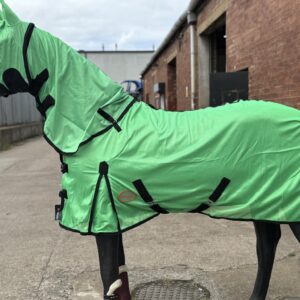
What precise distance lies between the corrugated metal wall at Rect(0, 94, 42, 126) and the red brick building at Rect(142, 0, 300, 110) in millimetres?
10647

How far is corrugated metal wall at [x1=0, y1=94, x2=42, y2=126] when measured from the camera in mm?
20316

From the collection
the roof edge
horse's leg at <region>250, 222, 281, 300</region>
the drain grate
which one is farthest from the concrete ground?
the roof edge

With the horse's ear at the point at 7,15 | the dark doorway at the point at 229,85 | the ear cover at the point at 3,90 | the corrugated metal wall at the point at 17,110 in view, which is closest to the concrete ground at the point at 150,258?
the ear cover at the point at 3,90

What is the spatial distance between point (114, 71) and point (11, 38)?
47.3m

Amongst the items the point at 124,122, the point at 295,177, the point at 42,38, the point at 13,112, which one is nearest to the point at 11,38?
the point at 42,38

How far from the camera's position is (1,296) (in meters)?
3.62

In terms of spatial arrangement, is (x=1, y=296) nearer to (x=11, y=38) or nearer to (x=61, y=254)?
(x=61, y=254)

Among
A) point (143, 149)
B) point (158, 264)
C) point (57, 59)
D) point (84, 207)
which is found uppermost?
point (57, 59)

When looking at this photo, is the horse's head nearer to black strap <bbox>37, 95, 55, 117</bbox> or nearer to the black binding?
black strap <bbox>37, 95, 55, 117</bbox>

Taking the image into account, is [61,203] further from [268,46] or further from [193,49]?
[193,49]

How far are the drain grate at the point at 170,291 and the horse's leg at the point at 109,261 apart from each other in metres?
0.89

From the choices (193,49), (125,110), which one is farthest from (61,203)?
(193,49)

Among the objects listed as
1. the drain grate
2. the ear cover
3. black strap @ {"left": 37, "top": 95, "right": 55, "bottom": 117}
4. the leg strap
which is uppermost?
the ear cover

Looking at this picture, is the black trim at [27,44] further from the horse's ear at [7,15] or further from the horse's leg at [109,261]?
the horse's leg at [109,261]
